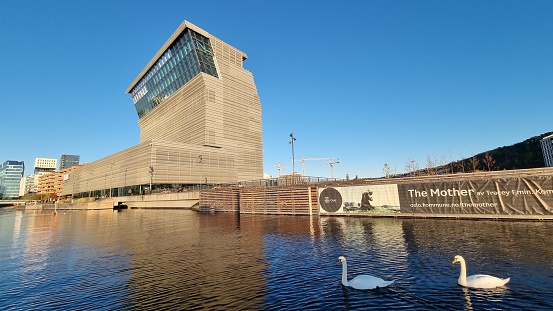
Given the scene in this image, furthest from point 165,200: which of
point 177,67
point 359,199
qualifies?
point 177,67

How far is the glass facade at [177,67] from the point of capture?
14412 cm

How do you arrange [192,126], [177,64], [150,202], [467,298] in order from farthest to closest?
[177,64] < [192,126] < [150,202] < [467,298]

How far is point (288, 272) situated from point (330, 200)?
28.1 m

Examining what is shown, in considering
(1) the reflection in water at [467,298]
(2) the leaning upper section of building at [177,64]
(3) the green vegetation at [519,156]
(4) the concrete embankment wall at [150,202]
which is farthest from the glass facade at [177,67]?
(3) the green vegetation at [519,156]

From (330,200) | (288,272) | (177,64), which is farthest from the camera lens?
(177,64)

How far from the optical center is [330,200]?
40719 millimetres

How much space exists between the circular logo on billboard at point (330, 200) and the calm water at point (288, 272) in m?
16.5

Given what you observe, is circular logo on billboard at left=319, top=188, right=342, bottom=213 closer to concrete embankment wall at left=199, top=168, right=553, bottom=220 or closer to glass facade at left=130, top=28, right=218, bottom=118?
concrete embankment wall at left=199, top=168, right=553, bottom=220

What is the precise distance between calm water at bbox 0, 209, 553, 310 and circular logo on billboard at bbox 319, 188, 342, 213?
16489mm

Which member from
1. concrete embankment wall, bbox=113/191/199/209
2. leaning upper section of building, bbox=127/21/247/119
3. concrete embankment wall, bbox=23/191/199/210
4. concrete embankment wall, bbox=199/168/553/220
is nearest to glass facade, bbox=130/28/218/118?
leaning upper section of building, bbox=127/21/247/119

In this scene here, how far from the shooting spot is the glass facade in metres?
144

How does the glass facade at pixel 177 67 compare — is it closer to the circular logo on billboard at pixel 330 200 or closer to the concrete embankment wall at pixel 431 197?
the concrete embankment wall at pixel 431 197

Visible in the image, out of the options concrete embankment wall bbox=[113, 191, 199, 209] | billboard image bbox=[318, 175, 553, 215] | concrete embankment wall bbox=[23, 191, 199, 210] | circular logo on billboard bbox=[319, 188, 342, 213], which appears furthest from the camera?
concrete embankment wall bbox=[23, 191, 199, 210]

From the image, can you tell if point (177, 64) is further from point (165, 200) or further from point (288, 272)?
point (288, 272)
